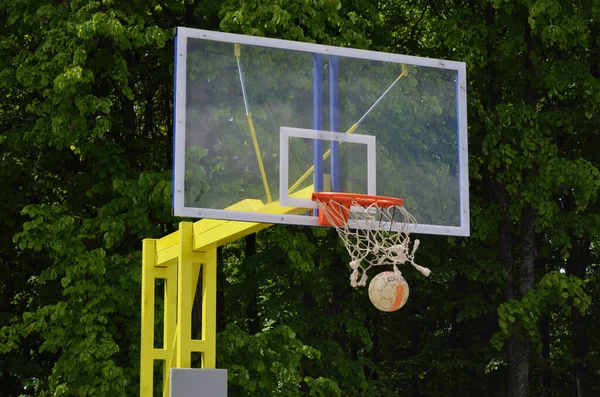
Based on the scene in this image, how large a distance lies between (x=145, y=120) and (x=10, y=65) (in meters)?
4.46

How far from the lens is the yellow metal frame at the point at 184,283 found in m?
9.68

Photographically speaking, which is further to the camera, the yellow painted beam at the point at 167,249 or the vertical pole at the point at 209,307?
the yellow painted beam at the point at 167,249

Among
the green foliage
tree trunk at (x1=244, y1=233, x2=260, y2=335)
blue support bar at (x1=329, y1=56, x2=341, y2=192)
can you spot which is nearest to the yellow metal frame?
blue support bar at (x1=329, y1=56, x2=341, y2=192)

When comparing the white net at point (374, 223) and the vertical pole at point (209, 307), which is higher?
the white net at point (374, 223)

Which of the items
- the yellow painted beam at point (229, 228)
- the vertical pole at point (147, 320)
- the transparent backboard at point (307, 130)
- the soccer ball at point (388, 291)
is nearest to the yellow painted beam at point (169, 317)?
the vertical pole at point (147, 320)

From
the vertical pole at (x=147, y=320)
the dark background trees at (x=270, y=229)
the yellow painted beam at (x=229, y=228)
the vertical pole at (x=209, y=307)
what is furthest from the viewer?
the dark background trees at (x=270, y=229)

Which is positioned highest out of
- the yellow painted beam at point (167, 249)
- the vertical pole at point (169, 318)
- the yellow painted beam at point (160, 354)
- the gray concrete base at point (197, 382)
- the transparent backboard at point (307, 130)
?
the transparent backboard at point (307, 130)

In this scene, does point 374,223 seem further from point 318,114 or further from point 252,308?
point 252,308

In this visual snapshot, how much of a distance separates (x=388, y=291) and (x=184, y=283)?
2.80 metres

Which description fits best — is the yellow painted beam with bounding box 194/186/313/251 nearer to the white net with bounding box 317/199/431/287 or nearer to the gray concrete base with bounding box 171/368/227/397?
the white net with bounding box 317/199/431/287

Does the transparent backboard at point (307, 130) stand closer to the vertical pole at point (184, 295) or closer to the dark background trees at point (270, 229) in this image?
the vertical pole at point (184, 295)

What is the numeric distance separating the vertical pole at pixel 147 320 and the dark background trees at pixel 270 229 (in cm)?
140

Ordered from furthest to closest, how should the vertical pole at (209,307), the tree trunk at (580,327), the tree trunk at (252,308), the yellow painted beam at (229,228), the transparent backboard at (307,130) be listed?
1. the tree trunk at (580,327)
2. the tree trunk at (252,308)
3. the vertical pole at (209,307)
4. the yellow painted beam at (229,228)
5. the transparent backboard at (307,130)

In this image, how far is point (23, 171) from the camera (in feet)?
50.1
